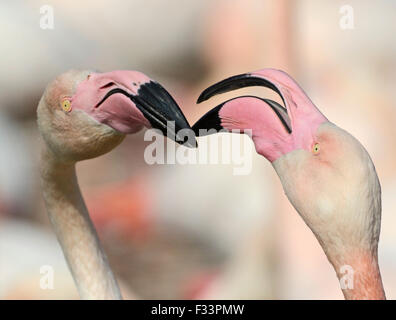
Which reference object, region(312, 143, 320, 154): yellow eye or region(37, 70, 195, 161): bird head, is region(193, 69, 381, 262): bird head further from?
region(37, 70, 195, 161): bird head

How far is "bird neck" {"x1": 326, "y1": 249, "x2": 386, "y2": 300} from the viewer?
1663mm

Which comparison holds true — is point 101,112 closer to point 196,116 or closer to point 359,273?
point 359,273

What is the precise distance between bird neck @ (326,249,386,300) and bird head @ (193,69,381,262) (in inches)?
0.9

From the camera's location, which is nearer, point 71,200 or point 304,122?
point 304,122

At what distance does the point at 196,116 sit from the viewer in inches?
233

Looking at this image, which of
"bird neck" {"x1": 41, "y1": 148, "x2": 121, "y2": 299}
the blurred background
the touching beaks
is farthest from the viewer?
the blurred background

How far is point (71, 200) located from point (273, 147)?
716 mm

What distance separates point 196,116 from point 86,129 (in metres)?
4.15

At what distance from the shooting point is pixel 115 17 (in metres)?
6.09

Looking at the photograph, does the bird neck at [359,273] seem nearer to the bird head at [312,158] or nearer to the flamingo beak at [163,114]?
the bird head at [312,158]

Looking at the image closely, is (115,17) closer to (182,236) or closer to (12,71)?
(12,71)

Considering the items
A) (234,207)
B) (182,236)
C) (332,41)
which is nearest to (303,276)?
(234,207)

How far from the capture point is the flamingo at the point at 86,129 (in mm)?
1647

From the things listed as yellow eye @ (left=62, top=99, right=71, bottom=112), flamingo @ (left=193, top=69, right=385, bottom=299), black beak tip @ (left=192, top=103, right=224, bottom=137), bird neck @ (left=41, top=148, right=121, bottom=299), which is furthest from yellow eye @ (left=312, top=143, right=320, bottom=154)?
bird neck @ (left=41, top=148, right=121, bottom=299)
